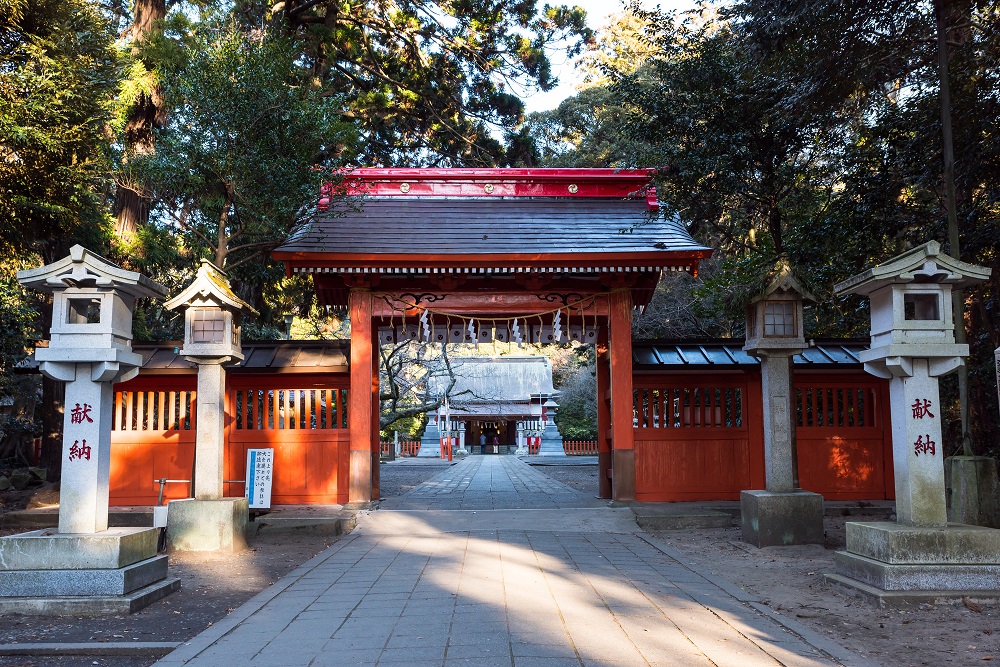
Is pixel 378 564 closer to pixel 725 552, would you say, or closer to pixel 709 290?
pixel 725 552

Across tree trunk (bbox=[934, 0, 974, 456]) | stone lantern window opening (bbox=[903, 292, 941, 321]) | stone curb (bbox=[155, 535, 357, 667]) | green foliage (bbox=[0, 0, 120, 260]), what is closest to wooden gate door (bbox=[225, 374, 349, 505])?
stone curb (bbox=[155, 535, 357, 667])

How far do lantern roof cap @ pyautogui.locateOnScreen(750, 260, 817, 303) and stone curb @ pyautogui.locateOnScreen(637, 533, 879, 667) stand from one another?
3452 mm

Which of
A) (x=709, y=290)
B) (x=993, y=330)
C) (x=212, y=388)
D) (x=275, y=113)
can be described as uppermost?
(x=275, y=113)

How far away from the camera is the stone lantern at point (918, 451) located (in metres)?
5.69

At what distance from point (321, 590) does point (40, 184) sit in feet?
22.3

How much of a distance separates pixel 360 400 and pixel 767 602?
6573mm

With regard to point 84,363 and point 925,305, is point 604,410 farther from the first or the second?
point 84,363

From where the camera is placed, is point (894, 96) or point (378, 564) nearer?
point (378, 564)

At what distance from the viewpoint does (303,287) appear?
1628cm

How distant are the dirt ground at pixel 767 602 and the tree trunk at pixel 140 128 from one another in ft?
23.9

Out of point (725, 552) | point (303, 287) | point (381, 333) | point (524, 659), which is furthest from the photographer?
point (303, 287)

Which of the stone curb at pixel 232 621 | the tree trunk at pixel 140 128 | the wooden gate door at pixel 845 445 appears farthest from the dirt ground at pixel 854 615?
the tree trunk at pixel 140 128

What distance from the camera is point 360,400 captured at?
10586 mm

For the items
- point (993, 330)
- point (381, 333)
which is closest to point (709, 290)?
point (993, 330)
